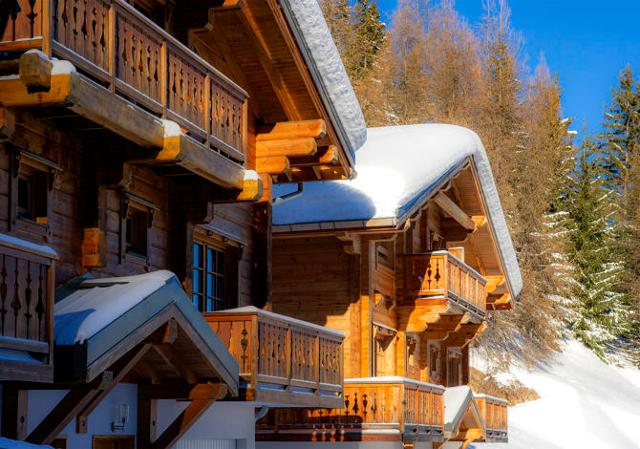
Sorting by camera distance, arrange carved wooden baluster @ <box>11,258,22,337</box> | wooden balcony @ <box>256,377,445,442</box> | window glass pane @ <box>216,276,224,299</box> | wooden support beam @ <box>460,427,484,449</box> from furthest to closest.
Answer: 1. wooden support beam @ <box>460,427,484,449</box>
2. wooden balcony @ <box>256,377,445,442</box>
3. window glass pane @ <box>216,276,224,299</box>
4. carved wooden baluster @ <box>11,258,22,337</box>

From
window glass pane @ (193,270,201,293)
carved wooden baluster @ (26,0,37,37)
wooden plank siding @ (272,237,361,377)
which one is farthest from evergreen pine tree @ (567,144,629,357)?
carved wooden baluster @ (26,0,37,37)

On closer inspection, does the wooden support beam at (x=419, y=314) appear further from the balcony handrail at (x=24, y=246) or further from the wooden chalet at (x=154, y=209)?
the balcony handrail at (x=24, y=246)

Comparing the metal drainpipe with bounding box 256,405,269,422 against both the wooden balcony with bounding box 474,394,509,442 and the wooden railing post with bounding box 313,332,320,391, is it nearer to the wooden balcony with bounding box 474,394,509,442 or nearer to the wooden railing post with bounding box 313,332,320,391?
the wooden railing post with bounding box 313,332,320,391

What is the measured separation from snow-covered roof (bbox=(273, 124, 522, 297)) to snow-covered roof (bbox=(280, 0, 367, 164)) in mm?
3387

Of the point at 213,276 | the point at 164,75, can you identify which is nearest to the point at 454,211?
the point at 213,276

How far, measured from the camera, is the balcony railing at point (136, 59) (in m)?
10.1

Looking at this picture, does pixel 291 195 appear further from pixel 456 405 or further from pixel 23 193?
pixel 23 193

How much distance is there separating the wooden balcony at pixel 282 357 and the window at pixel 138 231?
1125mm

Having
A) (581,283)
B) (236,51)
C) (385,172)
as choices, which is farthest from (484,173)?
(581,283)

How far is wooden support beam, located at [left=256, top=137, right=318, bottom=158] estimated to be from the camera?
17.0 m

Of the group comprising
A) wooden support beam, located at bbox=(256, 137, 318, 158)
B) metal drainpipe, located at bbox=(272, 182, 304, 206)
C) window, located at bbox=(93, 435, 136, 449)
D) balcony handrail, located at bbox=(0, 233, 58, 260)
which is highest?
wooden support beam, located at bbox=(256, 137, 318, 158)

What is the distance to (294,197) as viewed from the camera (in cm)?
2239

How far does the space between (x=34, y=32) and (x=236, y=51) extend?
6.73 meters

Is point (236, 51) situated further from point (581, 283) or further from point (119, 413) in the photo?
point (581, 283)
